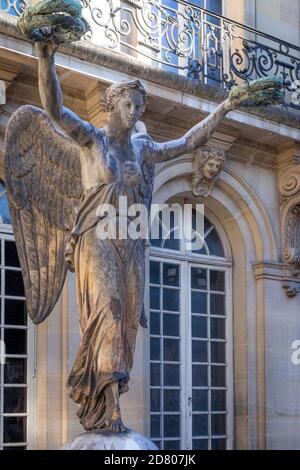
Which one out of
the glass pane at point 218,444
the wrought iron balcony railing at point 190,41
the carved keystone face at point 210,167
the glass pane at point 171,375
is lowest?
the glass pane at point 218,444

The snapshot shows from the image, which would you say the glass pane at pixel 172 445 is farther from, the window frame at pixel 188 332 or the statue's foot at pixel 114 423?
the statue's foot at pixel 114 423

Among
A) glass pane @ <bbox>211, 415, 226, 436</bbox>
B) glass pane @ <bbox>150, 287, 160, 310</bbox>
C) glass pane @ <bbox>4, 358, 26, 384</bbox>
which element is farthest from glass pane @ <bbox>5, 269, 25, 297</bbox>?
glass pane @ <bbox>211, 415, 226, 436</bbox>

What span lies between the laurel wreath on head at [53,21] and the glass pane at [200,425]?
6.29 meters

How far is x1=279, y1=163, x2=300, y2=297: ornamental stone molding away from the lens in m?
9.98

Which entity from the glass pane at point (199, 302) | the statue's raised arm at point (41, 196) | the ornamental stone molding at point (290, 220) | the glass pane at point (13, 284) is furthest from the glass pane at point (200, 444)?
the statue's raised arm at point (41, 196)

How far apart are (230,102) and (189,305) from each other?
512cm

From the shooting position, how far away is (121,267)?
14.0ft

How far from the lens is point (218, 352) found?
9.84 metres

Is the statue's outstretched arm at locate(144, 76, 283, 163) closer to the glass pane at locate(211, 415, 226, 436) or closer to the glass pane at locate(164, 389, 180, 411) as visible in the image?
the glass pane at locate(164, 389, 180, 411)

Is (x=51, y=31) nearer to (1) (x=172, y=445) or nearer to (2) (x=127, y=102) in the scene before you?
(2) (x=127, y=102)

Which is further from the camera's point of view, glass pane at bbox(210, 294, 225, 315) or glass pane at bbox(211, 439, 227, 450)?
glass pane at bbox(210, 294, 225, 315)

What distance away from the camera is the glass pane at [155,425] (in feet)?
29.7

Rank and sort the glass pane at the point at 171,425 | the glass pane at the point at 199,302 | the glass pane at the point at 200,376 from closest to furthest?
the glass pane at the point at 171,425
the glass pane at the point at 200,376
the glass pane at the point at 199,302

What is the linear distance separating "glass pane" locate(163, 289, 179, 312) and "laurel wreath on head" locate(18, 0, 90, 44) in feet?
18.8
